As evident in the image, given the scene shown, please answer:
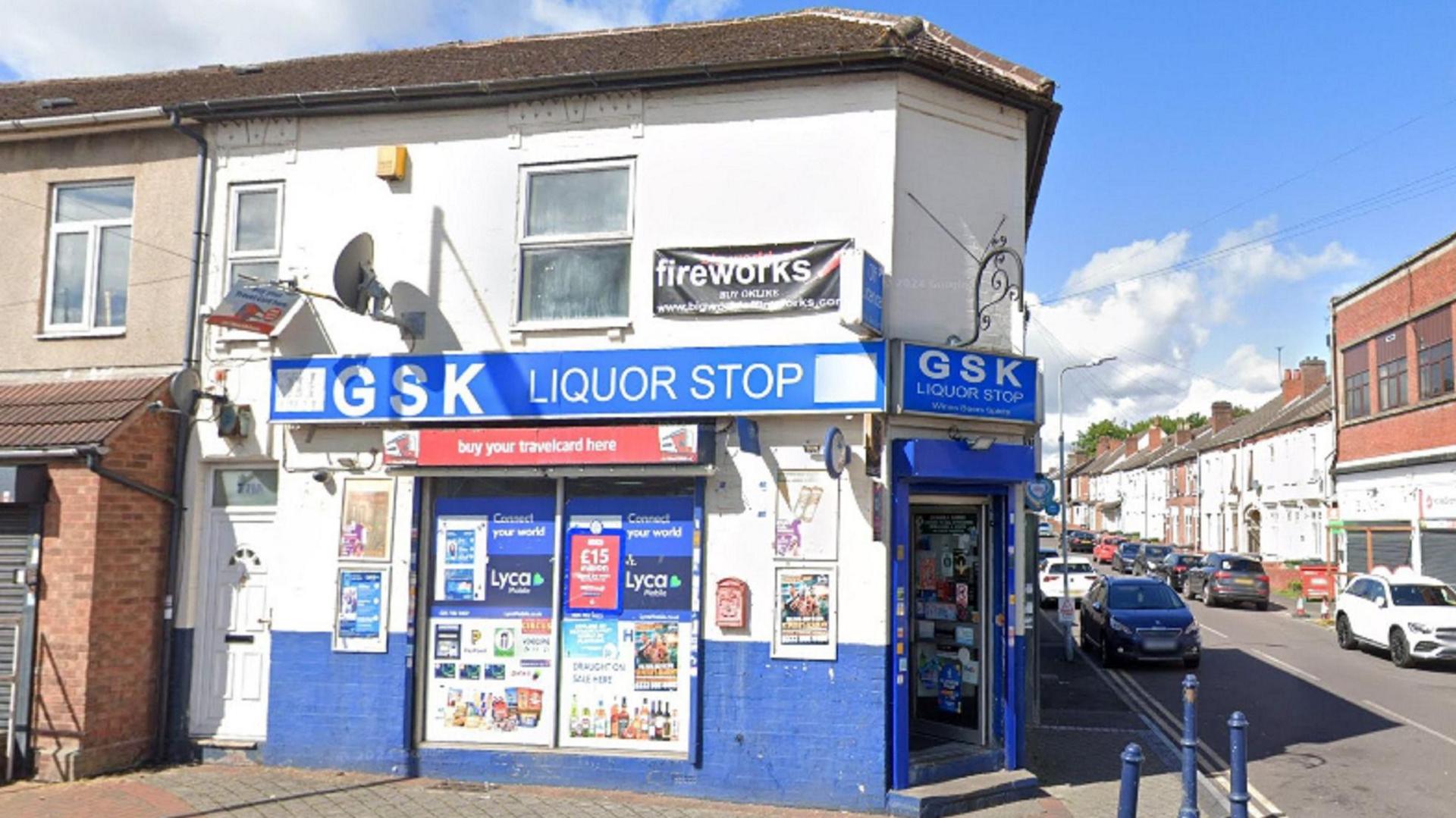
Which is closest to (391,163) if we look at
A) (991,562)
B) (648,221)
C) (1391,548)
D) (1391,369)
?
(648,221)

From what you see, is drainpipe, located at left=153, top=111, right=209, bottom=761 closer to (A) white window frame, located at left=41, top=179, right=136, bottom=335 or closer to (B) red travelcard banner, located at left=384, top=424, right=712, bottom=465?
(A) white window frame, located at left=41, top=179, right=136, bottom=335

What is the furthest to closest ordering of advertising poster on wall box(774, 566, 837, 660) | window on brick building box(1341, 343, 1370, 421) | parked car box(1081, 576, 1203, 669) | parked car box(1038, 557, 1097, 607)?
parked car box(1038, 557, 1097, 607)
window on brick building box(1341, 343, 1370, 421)
parked car box(1081, 576, 1203, 669)
advertising poster on wall box(774, 566, 837, 660)

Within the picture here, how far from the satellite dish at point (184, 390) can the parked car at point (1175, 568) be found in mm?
32303

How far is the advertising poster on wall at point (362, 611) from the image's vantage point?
9679mm

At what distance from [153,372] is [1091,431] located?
119 meters

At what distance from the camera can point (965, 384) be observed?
9.10 metres

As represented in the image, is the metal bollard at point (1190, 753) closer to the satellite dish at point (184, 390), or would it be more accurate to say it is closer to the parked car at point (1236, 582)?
the satellite dish at point (184, 390)

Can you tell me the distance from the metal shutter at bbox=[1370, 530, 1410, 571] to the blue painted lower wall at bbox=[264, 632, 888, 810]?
24.6 metres

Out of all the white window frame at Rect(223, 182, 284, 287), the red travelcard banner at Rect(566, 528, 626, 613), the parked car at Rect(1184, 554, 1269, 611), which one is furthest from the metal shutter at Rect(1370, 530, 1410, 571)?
the white window frame at Rect(223, 182, 284, 287)

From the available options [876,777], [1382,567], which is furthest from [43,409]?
[1382,567]

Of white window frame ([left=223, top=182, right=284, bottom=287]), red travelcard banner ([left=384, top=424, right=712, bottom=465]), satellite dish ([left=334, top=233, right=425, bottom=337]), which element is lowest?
red travelcard banner ([left=384, top=424, right=712, bottom=465])

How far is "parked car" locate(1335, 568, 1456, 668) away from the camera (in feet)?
61.2

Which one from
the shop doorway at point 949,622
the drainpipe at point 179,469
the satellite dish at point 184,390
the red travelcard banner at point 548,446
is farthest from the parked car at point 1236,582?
the satellite dish at point 184,390

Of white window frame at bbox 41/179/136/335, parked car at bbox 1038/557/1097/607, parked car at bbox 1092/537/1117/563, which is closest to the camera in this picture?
white window frame at bbox 41/179/136/335
